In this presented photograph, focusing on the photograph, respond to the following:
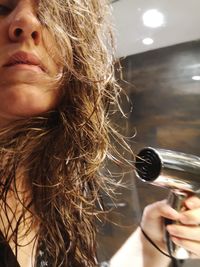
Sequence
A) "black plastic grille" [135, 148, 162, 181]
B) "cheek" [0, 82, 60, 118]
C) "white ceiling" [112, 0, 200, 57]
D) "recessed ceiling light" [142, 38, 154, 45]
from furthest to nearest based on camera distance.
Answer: "recessed ceiling light" [142, 38, 154, 45], "white ceiling" [112, 0, 200, 57], "black plastic grille" [135, 148, 162, 181], "cheek" [0, 82, 60, 118]

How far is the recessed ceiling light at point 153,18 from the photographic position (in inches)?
50.8

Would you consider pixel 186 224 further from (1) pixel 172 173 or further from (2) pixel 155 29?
(2) pixel 155 29

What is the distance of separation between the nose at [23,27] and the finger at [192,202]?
0.52 m

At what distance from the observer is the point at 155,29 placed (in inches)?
51.5

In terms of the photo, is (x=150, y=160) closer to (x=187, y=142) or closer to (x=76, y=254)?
(x=76, y=254)

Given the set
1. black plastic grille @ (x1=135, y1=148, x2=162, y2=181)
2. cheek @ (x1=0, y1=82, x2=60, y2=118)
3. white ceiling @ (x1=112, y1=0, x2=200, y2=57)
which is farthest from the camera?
white ceiling @ (x1=112, y1=0, x2=200, y2=57)

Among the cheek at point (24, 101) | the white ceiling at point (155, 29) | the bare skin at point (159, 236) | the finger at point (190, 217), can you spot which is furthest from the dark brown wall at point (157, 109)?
the cheek at point (24, 101)

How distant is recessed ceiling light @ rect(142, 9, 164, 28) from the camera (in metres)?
1.29

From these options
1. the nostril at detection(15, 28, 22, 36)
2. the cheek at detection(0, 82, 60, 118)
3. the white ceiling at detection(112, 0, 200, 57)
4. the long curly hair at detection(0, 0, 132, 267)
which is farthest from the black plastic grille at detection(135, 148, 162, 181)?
the white ceiling at detection(112, 0, 200, 57)

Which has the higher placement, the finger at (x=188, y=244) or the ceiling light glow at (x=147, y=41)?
Answer: the ceiling light glow at (x=147, y=41)

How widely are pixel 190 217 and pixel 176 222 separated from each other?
43 mm

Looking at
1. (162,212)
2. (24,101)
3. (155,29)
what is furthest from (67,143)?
(155,29)

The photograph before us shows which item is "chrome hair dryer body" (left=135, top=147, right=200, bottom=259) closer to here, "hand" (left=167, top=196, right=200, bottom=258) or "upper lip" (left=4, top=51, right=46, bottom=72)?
"hand" (left=167, top=196, right=200, bottom=258)

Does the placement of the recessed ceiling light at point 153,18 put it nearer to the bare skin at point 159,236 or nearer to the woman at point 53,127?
the woman at point 53,127
